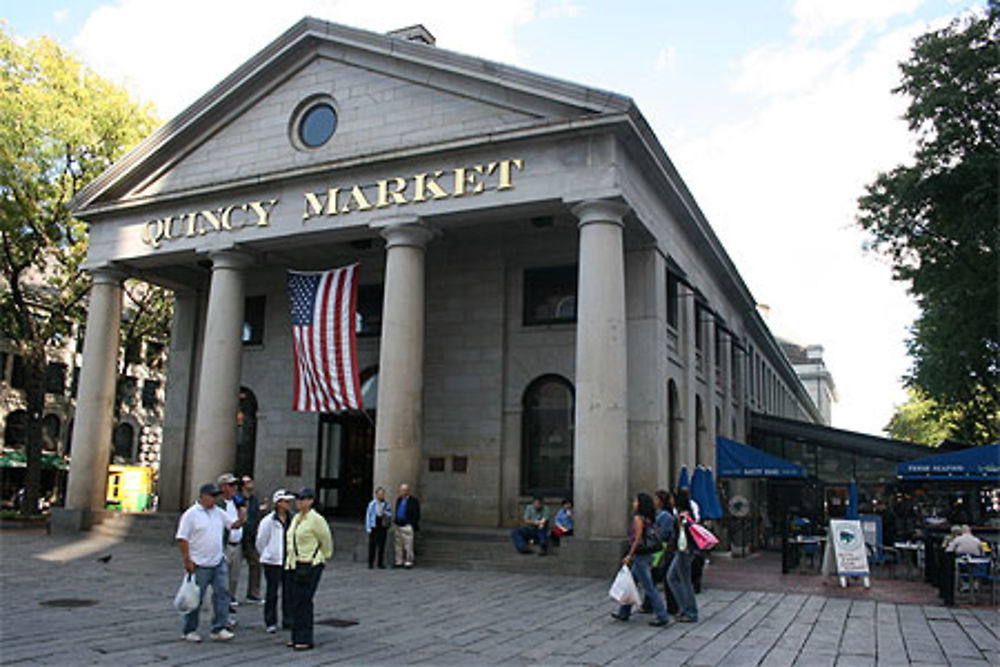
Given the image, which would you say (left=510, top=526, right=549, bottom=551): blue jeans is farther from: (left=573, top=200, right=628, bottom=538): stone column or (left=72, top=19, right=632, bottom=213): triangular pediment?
(left=72, top=19, right=632, bottom=213): triangular pediment

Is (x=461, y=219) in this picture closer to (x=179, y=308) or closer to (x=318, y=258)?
(x=318, y=258)

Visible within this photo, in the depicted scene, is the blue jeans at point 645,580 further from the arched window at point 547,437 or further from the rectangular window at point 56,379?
the rectangular window at point 56,379

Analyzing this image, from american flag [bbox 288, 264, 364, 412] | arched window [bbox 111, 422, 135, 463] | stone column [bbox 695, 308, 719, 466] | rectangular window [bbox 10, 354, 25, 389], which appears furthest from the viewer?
→ arched window [bbox 111, 422, 135, 463]

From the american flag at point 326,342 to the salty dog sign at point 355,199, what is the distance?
5.64 ft

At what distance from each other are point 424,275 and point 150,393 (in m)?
40.3

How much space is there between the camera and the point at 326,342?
64.0 ft

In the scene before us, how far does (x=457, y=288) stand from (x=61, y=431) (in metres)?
34.4

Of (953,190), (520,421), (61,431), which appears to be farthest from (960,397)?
(61,431)

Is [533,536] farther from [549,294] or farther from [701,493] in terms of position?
[549,294]

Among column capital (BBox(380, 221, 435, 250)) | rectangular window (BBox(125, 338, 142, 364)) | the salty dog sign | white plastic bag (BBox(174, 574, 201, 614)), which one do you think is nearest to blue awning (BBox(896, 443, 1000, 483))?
the salty dog sign

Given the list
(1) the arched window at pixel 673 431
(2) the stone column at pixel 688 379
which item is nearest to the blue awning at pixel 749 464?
(2) the stone column at pixel 688 379

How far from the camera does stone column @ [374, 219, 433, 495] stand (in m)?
18.3

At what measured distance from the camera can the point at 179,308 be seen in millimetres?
28156

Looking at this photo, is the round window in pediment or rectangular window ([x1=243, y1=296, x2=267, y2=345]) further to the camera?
rectangular window ([x1=243, y1=296, x2=267, y2=345])
